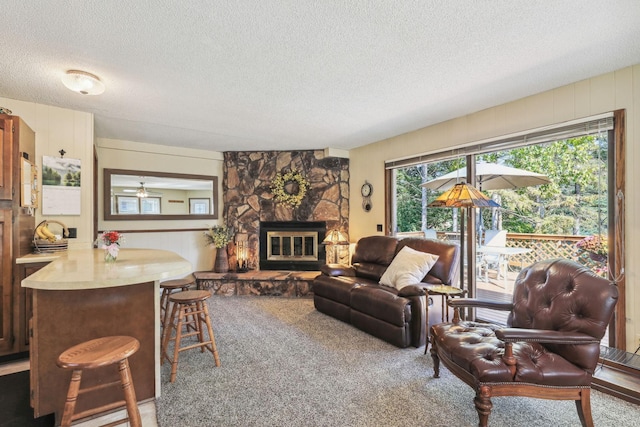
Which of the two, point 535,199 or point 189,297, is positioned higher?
point 535,199

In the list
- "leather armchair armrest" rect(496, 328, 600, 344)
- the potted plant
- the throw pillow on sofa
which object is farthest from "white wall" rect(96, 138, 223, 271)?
the potted plant

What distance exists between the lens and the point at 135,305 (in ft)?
6.56

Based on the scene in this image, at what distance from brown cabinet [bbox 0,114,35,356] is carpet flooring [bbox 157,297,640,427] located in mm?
1467

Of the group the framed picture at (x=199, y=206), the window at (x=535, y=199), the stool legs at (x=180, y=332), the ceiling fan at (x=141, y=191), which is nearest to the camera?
the stool legs at (x=180, y=332)

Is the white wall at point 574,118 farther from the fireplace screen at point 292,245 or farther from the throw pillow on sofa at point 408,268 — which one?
the fireplace screen at point 292,245

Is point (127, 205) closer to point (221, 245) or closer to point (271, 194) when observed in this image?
point (221, 245)

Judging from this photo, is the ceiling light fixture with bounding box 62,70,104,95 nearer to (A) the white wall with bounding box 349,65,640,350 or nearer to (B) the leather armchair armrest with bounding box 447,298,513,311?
(B) the leather armchair armrest with bounding box 447,298,513,311

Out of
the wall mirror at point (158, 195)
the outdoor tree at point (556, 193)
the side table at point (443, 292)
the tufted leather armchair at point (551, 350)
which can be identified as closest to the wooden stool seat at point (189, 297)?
the tufted leather armchair at point (551, 350)

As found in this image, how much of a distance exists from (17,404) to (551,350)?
3631mm

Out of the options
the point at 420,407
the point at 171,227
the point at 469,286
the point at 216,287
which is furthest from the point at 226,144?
the point at 420,407

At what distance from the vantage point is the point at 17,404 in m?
2.11

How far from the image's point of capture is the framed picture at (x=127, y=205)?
4.77m

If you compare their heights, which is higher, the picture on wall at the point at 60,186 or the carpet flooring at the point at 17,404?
the picture on wall at the point at 60,186

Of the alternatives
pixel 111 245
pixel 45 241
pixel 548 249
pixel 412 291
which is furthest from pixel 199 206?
pixel 548 249
